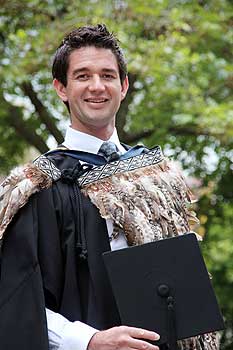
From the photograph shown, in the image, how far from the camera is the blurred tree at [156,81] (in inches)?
250

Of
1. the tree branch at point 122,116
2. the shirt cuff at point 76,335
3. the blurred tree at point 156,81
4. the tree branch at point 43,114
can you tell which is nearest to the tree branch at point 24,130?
the blurred tree at point 156,81

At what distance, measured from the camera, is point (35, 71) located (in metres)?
6.41

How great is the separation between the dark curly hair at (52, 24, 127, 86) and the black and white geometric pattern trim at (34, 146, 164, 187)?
264mm

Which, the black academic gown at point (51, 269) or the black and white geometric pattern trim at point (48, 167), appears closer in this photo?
the black academic gown at point (51, 269)

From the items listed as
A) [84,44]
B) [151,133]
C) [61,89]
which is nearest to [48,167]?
[61,89]

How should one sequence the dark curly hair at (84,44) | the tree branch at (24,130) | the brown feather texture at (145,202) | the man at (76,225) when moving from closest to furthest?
the man at (76,225), the brown feather texture at (145,202), the dark curly hair at (84,44), the tree branch at (24,130)

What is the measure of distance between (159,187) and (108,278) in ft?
1.21

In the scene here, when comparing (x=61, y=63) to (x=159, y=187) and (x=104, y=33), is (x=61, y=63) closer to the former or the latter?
(x=104, y=33)

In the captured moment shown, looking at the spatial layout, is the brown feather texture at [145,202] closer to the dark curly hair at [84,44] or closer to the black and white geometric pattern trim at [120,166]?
the black and white geometric pattern trim at [120,166]

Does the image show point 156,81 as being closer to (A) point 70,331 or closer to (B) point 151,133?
(B) point 151,133

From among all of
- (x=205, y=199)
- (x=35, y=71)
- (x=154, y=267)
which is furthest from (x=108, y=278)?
(x=205, y=199)

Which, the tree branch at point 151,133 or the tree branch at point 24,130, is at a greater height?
the tree branch at point 24,130

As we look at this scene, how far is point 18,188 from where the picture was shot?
2379mm

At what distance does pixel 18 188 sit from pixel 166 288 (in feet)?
1.72
